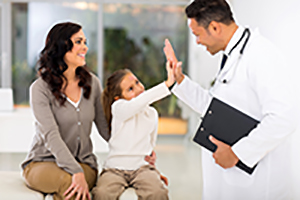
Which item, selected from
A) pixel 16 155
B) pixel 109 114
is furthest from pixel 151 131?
pixel 16 155

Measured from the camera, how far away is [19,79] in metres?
6.36

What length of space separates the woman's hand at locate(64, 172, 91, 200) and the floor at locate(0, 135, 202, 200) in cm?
137

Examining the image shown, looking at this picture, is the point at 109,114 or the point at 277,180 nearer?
the point at 277,180

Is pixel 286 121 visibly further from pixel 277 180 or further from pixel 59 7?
pixel 59 7

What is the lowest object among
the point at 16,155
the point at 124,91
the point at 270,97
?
the point at 16,155

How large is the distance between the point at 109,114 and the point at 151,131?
28 cm

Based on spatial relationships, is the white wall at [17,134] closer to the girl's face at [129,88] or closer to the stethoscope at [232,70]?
the girl's face at [129,88]

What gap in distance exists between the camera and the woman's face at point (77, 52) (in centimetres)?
214

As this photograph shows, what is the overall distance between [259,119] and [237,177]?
0.27 m

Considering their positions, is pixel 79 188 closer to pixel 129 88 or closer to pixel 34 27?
pixel 129 88

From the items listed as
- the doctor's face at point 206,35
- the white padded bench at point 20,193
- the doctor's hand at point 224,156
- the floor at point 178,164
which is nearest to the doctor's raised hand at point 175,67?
the doctor's face at point 206,35

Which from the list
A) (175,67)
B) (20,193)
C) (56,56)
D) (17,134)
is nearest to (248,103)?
(175,67)

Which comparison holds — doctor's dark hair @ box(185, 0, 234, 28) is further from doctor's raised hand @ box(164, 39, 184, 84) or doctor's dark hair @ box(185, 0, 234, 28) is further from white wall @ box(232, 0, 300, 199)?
white wall @ box(232, 0, 300, 199)

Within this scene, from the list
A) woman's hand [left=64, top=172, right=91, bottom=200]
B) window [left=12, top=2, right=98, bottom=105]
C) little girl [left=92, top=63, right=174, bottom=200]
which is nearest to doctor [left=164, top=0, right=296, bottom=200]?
little girl [left=92, top=63, right=174, bottom=200]
